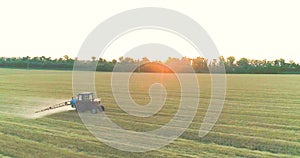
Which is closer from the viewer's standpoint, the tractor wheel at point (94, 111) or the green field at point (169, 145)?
the green field at point (169, 145)

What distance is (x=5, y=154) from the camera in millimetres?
9352

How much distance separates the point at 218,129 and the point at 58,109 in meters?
9.11

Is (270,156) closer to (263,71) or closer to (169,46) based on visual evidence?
(169,46)

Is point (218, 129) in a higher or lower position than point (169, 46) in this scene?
lower

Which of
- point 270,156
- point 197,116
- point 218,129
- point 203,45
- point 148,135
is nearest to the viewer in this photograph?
point 270,156

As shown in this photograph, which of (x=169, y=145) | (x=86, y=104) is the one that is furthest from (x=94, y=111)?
(x=169, y=145)

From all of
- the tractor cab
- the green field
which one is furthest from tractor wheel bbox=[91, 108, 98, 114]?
the green field

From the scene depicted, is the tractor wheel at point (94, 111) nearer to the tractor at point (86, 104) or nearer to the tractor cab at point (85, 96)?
the tractor at point (86, 104)

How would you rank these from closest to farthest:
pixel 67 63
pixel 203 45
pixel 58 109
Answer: pixel 203 45 → pixel 58 109 → pixel 67 63

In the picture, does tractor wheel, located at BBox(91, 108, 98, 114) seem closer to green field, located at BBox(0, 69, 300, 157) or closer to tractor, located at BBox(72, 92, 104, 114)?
tractor, located at BBox(72, 92, 104, 114)

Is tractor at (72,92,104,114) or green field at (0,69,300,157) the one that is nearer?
green field at (0,69,300,157)

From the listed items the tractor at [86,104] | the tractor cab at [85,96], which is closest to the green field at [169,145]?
the tractor at [86,104]

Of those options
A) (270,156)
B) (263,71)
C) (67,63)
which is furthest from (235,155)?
(263,71)

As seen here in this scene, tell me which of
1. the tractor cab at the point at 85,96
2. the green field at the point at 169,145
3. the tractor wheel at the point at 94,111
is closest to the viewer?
the green field at the point at 169,145
